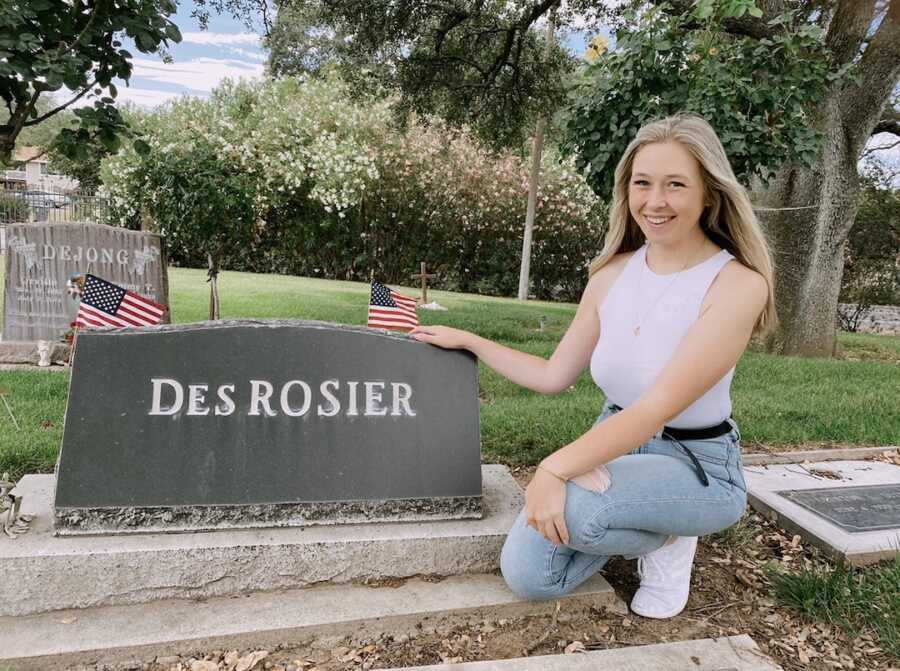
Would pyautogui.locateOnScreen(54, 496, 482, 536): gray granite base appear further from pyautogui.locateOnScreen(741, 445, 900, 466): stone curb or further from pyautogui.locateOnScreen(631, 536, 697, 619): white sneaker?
pyautogui.locateOnScreen(741, 445, 900, 466): stone curb

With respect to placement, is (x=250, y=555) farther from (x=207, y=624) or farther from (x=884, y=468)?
(x=884, y=468)

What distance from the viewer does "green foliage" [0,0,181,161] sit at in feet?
7.00

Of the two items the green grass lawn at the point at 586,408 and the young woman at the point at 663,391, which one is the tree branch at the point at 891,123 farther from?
the young woman at the point at 663,391

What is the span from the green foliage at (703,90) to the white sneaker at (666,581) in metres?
2.90

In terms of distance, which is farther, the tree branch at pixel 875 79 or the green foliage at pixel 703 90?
the tree branch at pixel 875 79

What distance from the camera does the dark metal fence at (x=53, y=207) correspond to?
19.4m

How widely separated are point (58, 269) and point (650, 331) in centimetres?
612

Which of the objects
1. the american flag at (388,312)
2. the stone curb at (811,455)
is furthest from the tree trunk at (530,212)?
the american flag at (388,312)

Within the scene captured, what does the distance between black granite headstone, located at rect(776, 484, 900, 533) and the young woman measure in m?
1.00

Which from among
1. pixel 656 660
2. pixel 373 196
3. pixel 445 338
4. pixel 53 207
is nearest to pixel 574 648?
pixel 656 660

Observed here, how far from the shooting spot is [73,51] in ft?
7.73

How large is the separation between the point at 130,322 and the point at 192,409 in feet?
1.49

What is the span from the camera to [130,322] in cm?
224

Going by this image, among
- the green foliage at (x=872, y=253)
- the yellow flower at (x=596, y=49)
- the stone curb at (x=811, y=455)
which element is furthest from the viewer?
the green foliage at (x=872, y=253)
